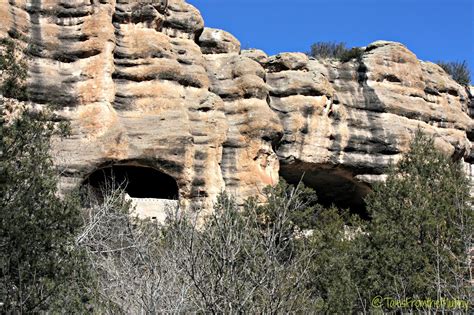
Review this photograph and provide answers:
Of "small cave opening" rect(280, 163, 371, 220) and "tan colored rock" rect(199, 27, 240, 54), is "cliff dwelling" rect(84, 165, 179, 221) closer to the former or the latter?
"small cave opening" rect(280, 163, 371, 220)

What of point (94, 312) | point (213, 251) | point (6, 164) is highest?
point (6, 164)

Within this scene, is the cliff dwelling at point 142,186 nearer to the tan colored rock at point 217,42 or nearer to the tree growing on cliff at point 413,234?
the tan colored rock at point 217,42

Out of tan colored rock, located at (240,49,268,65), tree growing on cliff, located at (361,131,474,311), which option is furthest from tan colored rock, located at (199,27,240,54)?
tree growing on cliff, located at (361,131,474,311)

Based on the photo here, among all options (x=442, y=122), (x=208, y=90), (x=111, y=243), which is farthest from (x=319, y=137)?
(x=111, y=243)

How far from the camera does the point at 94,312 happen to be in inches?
401

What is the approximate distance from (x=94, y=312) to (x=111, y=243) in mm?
5514

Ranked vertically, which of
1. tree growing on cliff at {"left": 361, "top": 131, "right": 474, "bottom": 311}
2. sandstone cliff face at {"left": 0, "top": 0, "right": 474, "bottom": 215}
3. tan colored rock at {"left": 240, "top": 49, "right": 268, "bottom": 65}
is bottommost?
tree growing on cliff at {"left": 361, "top": 131, "right": 474, "bottom": 311}

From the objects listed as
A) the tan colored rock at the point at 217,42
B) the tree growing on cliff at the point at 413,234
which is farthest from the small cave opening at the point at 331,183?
the tree growing on cliff at the point at 413,234

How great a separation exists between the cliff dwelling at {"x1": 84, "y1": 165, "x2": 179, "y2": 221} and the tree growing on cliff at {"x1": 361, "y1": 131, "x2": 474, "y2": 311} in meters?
6.12

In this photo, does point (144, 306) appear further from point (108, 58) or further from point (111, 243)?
point (108, 58)

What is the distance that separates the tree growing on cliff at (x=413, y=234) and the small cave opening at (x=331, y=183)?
578 centimetres

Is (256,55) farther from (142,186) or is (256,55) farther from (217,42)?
(142,186)

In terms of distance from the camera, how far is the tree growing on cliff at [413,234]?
14.1 m

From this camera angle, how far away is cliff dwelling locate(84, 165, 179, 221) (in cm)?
2119
